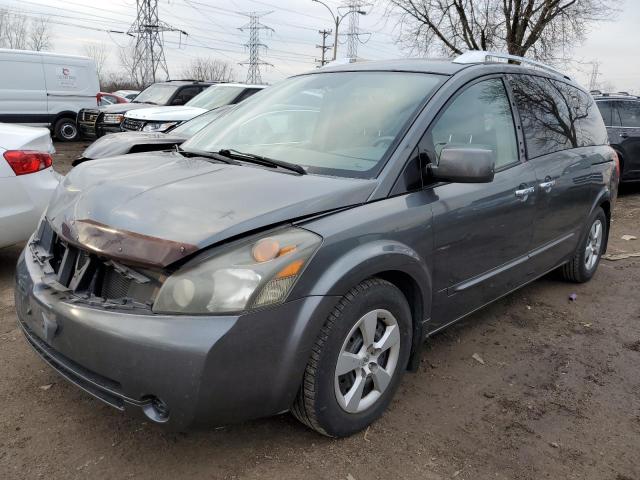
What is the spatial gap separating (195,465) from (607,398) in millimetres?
2206

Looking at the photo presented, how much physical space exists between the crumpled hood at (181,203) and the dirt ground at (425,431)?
0.89 m

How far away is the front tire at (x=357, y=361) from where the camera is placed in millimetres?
2252

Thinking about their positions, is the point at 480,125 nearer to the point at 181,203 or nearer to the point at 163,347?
the point at 181,203

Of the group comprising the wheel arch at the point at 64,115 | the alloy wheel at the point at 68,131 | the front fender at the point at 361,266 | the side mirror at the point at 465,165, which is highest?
the side mirror at the point at 465,165

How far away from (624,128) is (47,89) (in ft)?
45.0

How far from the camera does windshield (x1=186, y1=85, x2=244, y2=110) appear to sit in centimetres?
1022

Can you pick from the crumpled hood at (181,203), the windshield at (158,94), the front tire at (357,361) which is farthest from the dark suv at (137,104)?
the front tire at (357,361)

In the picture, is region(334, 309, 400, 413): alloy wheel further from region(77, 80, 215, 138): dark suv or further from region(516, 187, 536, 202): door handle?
region(77, 80, 215, 138): dark suv

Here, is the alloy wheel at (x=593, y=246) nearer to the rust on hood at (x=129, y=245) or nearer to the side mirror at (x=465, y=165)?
the side mirror at (x=465, y=165)

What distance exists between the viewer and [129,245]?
2.07 m

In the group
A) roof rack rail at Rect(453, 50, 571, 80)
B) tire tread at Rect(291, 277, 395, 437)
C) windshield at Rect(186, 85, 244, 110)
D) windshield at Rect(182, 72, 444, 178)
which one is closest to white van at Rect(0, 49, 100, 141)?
windshield at Rect(186, 85, 244, 110)

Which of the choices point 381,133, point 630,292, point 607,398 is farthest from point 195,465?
point 630,292

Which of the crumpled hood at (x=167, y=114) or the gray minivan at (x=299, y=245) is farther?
the crumpled hood at (x=167, y=114)

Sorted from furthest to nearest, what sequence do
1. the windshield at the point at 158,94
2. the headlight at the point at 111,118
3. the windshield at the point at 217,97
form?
the windshield at the point at 158,94 → the headlight at the point at 111,118 → the windshield at the point at 217,97
